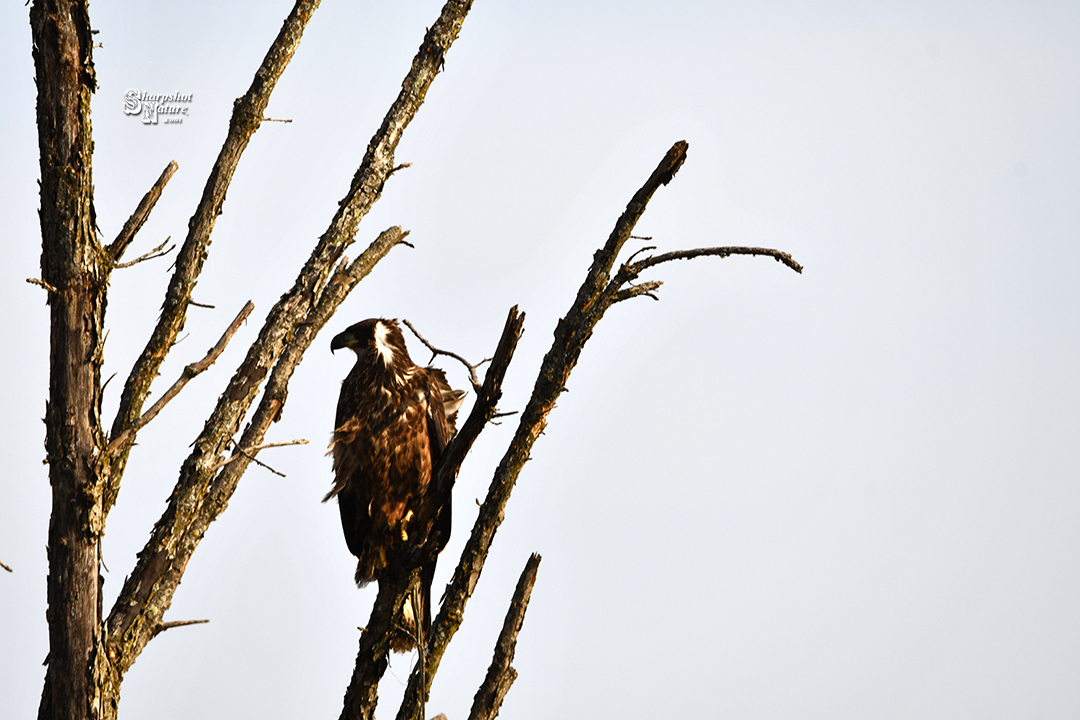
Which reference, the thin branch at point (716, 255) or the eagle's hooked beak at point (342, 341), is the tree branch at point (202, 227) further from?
the eagle's hooked beak at point (342, 341)

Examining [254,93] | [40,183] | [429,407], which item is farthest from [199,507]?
[429,407]

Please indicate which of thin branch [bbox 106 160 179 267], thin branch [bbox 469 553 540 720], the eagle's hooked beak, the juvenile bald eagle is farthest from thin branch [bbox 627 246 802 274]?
Answer: the eagle's hooked beak

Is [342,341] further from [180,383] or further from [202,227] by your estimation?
[180,383]

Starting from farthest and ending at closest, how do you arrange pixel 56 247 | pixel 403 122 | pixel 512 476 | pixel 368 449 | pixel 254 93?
pixel 368 449
pixel 403 122
pixel 254 93
pixel 512 476
pixel 56 247

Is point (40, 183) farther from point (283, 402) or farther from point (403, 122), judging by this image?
point (403, 122)

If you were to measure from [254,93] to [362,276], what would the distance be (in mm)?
839

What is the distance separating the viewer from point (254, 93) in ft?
12.7

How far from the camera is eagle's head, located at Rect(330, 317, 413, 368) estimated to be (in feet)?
18.7

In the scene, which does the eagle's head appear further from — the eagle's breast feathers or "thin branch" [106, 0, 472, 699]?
"thin branch" [106, 0, 472, 699]

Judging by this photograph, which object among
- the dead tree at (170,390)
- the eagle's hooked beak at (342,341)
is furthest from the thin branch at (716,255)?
the eagle's hooked beak at (342,341)

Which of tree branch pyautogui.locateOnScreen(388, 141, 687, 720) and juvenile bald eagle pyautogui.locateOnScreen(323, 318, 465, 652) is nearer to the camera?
tree branch pyautogui.locateOnScreen(388, 141, 687, 720)

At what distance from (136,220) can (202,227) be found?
1.08ft

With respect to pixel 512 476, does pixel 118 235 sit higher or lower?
higher

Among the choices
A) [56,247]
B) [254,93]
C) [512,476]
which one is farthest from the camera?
[254,93]
